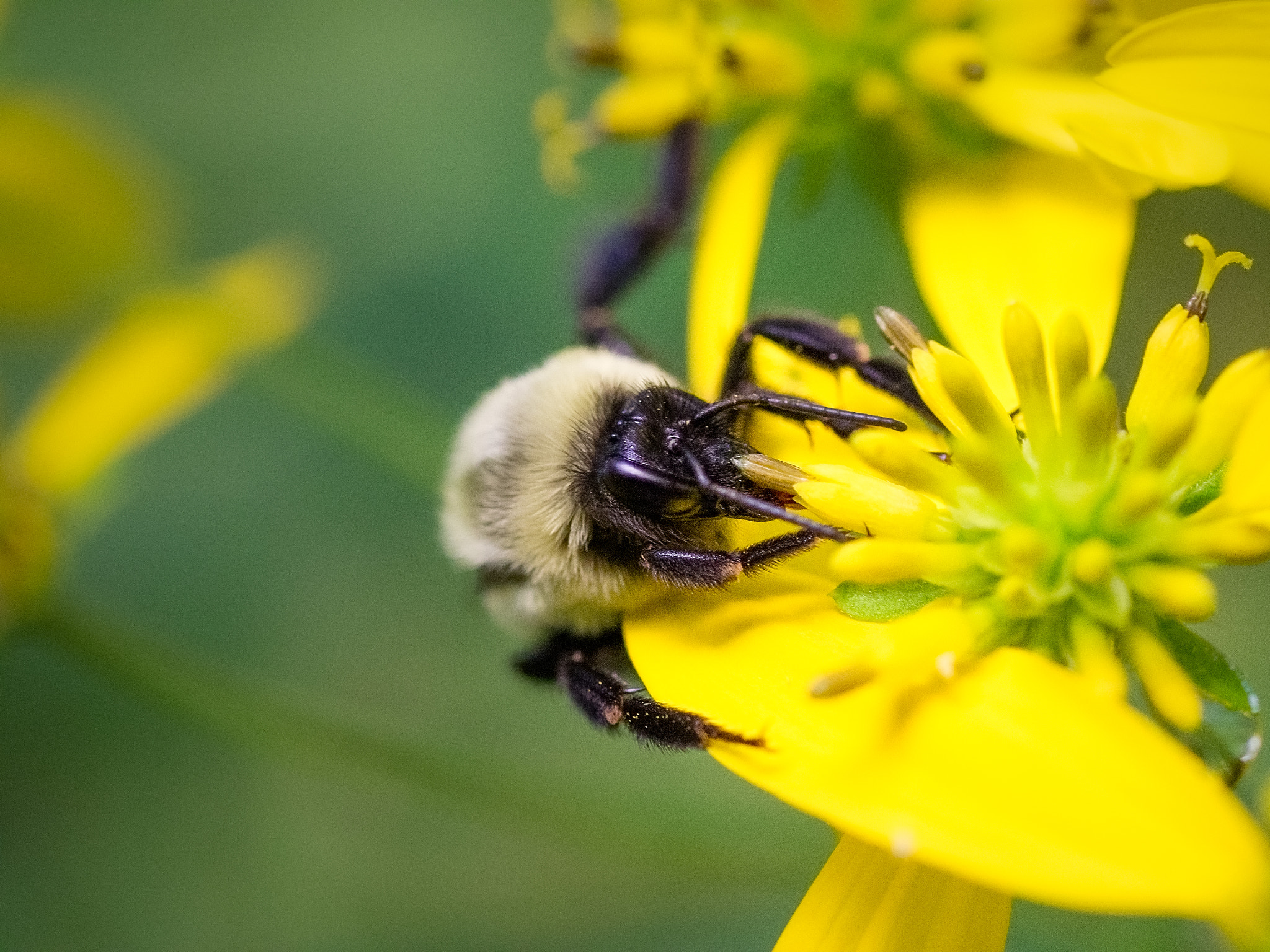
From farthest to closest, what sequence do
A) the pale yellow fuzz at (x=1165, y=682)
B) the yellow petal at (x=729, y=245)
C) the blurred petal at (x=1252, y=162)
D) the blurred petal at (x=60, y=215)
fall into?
the blurred petal at (x=60, y=215)
the yellow petal at (x=729, y=245)
the blurred petal at (x=1252, y=162)
the pale yellow fuzz at (x=1165, y=682)

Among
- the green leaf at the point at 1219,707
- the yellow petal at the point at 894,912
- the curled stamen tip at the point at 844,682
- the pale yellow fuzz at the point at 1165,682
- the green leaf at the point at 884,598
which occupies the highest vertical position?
the curled stamen tip at the point at 844,682

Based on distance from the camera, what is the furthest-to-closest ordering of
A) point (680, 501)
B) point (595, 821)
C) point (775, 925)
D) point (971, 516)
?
1. point (775, 925)
2. point (595, 821)
3. point (680, 501)
4. point (971, 516)

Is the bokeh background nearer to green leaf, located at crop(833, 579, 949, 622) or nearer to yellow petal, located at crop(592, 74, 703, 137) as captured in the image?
yellow petal, located at crop(592, 74, 703, 137)

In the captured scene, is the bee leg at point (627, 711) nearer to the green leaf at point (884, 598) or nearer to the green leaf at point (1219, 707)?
the green leaf at point (884, 598)

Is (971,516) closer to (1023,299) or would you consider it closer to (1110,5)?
(1023,299)

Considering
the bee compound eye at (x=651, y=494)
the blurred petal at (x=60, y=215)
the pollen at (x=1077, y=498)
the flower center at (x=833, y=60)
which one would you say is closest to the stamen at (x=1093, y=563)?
the pollen at (x=1077, y=498)

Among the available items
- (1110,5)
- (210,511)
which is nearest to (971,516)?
(1110,5)
